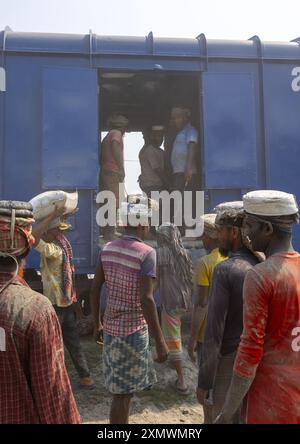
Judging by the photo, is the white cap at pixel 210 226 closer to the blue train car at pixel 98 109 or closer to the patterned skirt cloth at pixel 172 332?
the patterned skirt cloth at pixel 172 332

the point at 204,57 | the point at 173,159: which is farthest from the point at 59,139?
the point at 204,57

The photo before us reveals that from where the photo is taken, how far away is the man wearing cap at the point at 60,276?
12.0 feet

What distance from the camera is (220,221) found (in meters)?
2.35

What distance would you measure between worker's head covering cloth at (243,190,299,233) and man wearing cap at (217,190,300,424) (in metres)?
0.17

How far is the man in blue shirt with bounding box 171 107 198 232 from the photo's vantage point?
5375 millimetres

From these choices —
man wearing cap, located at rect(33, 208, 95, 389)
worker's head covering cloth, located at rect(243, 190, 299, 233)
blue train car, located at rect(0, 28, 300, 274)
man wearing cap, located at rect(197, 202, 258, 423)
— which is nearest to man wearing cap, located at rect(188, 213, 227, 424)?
man wearing cap, located at rect(197, 202, 258, 423)

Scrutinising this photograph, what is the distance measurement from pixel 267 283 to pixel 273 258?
125 mm

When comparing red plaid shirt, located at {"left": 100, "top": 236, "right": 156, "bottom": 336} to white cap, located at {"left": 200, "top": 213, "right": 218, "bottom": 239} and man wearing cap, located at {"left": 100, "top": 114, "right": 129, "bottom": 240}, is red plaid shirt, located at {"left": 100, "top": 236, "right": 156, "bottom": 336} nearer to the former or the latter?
white cap, located at {"left": 200, "top": 213, "right": 218, "bottom": 239}

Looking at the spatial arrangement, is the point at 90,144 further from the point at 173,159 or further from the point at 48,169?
the point at 173,159

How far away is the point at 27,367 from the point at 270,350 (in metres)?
0.91

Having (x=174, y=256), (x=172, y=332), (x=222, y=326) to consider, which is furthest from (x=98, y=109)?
(x=222, y=326)

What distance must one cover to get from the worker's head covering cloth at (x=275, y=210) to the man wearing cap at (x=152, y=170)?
4.14 meters

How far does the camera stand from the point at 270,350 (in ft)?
5.46

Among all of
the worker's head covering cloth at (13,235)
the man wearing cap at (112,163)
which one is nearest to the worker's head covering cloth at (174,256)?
the man wearing cap at (112,163)
